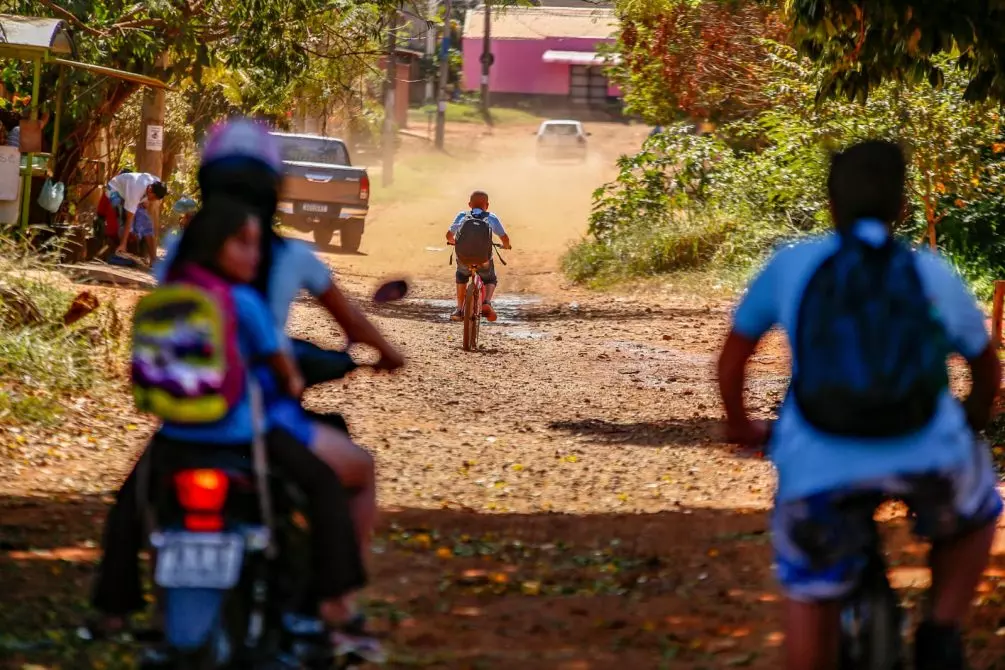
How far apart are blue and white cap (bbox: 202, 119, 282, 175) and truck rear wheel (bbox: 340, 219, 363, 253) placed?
2574 cm

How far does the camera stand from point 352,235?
30297 millimetres

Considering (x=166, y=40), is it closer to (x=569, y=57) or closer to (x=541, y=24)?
(x=569, y=57)

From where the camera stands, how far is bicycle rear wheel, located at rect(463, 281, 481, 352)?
15.3 meters

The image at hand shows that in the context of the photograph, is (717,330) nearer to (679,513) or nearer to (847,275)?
(679,513)

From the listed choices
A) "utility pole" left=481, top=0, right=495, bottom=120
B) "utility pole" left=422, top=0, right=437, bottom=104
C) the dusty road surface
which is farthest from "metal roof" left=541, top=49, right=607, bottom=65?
the dusty road surface

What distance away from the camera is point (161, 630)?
3844 millimetres

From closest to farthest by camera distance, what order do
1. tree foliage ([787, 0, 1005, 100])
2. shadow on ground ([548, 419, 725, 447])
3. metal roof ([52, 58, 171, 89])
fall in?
1. tree foliage ([787, 0, 1005, 100])
2. shadow on ground ([548, 419, 725, 447])
3. metal roof ([52, 58, 171, 89])

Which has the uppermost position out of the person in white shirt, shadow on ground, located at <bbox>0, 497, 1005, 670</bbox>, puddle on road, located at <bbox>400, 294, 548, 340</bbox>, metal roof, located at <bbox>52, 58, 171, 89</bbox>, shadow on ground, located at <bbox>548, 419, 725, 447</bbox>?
metal roof, located at <bbox>52, 58, 171, 89</bbox>

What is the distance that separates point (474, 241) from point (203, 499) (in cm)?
1167

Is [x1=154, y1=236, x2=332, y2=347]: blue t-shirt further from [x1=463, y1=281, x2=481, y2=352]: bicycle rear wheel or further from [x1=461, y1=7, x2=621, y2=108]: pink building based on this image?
[x1=461, y1=7, x2=621, y2=108]: pink building

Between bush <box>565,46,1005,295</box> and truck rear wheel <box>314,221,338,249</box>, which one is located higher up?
bush <box>565,46,1005,295</box>

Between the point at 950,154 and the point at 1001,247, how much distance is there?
13.5 ft

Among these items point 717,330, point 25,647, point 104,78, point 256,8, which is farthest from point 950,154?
point 25,647

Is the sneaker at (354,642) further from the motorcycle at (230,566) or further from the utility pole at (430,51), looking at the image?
the utility pole at (430,51)
